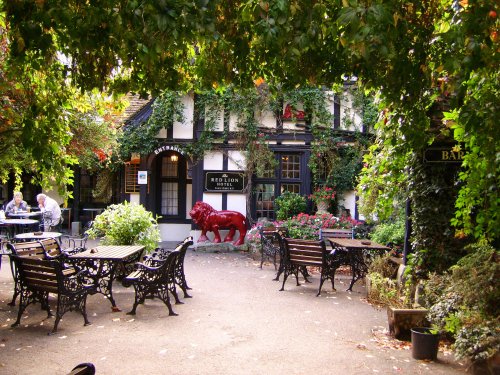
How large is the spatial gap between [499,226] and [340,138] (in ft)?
36.8

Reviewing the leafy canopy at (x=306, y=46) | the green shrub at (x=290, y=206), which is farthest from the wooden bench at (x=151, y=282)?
the green shrub at (x=290, y=206)

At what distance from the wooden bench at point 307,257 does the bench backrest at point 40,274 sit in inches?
170

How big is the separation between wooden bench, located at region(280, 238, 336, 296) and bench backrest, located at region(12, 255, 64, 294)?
4.32 metres

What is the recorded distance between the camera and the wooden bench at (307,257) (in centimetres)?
890

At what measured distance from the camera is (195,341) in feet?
19.5

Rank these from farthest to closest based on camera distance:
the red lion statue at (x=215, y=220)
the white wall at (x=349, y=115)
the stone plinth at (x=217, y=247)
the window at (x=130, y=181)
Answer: the window at (x=130, y=181)
the white wall at (x=349, y=115)
the red lion statue at (x=215, y=220)
the stone plinth at (x=217, y=247)

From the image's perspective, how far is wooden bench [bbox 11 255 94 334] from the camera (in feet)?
20.7

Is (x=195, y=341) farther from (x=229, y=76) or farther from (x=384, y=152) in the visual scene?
(x=384, y=152)

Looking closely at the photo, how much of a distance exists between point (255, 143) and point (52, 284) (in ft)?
33.1

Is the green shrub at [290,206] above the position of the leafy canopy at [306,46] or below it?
below

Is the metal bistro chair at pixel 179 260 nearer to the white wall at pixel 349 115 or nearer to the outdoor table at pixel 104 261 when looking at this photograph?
the outdoor table at pixel 104 261

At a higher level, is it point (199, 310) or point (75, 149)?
point (75, 149)

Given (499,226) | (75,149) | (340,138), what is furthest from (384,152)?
(340,138)

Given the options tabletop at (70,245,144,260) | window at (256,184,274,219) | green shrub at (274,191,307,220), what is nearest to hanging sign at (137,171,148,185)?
window at (256,184,274,219)
